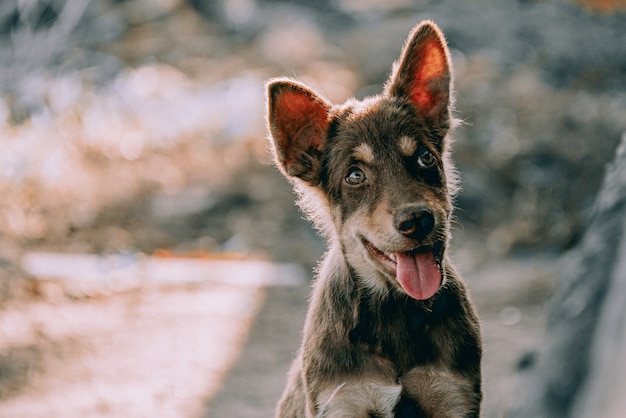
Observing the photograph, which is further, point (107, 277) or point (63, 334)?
point (107, 277)

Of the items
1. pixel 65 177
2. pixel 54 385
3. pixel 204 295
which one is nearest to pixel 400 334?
pixel 54 385

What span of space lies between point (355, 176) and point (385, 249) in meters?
0.44

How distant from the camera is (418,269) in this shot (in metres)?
3.51

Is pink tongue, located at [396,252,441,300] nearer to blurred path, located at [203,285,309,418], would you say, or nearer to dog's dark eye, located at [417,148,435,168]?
dog's dark eye, located at [417,148,435,168]

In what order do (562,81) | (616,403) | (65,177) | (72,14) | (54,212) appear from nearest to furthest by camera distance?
(616,403) → (54,212) → (65,177) → (562,81) → (72,14)

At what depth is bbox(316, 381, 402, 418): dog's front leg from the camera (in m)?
3.58

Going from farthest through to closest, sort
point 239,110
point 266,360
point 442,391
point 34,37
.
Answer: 1. point 34,37
2. point 239,110
3. point 266,360
4. point 442,391

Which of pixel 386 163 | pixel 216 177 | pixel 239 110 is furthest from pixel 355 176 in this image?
pixel 239 110

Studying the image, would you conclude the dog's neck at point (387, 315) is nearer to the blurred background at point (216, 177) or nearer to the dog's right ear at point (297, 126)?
the dog's right ear at point (297, 126)

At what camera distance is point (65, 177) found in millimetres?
11148

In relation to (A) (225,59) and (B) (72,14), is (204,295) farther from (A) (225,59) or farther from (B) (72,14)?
(B) (72,14)

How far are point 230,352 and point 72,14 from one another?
9448mm

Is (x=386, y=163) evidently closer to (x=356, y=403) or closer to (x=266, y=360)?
(x=356, y=403)

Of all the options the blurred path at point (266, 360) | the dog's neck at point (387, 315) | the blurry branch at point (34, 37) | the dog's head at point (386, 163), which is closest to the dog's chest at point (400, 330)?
the dog's neck at point (387, 315)
